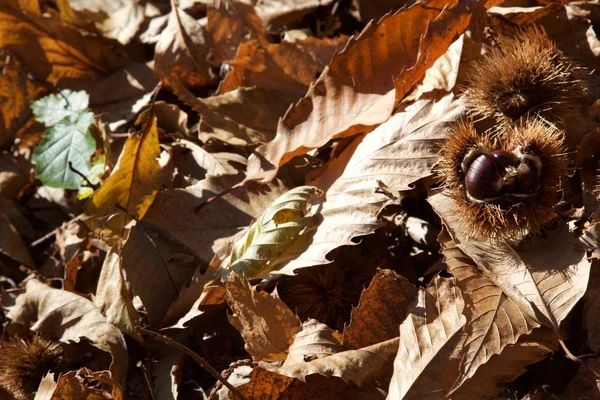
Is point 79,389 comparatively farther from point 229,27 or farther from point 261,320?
point 229,27

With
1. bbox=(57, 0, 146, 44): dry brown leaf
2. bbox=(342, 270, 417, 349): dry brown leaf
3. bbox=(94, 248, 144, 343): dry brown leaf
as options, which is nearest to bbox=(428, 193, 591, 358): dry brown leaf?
bbox=(342, 270, 417, 349): dry brown leaf

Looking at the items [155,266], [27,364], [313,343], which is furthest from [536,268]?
[27,364]

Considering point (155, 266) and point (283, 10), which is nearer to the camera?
point (155, 266)

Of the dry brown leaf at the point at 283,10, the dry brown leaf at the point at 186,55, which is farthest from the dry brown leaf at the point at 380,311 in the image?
the dry brown leaf at the point at 283,10

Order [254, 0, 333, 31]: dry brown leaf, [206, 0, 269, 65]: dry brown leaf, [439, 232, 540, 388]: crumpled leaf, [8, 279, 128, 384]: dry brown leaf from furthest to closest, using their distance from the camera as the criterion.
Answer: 1. [254, 0, 333, 31]: dry brown leaf
2. [206, 0, 269, 65]: dry brown leaf
3. [8, 279, 128, 384]: dry brown leaf
4. [439, 232, 540, 388]: crumpled leaf

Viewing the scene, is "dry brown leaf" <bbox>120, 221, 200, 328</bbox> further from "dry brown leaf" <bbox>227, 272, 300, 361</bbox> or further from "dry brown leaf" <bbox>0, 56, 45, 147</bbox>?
"dry brown leaf" <bbox>0, 56, 45, 147</bbox>

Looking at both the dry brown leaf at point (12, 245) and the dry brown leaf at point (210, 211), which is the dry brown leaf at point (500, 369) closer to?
the dry brown leaf at point (210, 211)
